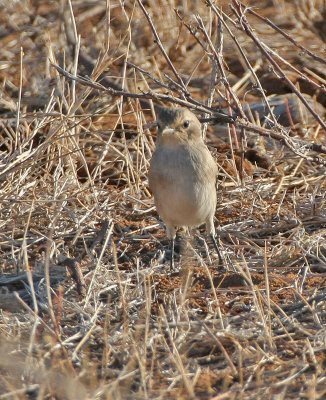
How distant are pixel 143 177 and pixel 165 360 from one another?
9.91 feet

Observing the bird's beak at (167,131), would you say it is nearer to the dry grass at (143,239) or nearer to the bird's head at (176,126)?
the bird's head at (176,126)

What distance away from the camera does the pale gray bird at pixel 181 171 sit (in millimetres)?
6508

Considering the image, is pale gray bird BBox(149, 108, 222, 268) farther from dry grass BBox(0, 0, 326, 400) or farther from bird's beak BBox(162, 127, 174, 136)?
dry grass BBox(0, 0, 326, 400)

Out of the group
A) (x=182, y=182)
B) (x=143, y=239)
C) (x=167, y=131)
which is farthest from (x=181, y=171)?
(x=143, y=239)

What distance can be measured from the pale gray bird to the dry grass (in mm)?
243

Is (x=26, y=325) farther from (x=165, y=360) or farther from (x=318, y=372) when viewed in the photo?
(x=318, y=372)

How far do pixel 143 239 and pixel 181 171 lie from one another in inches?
27.6

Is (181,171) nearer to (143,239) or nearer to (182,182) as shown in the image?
(182,182)

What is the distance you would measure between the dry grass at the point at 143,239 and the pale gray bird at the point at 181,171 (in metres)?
0.24

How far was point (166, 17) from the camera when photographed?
32.8ft

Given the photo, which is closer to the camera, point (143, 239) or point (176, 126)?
→ point (176, 126)

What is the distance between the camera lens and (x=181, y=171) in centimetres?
650

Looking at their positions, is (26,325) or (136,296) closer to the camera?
(26,325)

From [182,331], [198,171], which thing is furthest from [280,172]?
[182,331]
